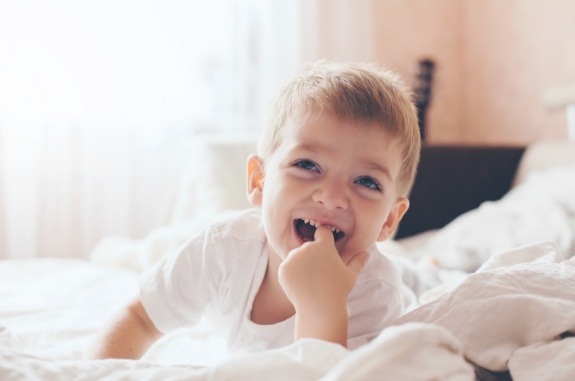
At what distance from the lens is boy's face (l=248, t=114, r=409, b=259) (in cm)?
77

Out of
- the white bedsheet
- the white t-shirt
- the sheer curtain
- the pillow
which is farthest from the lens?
the sheer curtain

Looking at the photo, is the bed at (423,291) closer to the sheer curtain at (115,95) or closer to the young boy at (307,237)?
the young boy at (307,237)

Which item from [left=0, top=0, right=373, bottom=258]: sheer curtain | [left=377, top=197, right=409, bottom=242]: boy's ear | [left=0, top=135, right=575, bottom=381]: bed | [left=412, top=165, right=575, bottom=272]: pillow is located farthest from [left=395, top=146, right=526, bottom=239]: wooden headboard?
[left=377, top=197, right=409, bottom=242]: boy's ear

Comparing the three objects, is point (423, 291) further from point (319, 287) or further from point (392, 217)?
point (319, 287)

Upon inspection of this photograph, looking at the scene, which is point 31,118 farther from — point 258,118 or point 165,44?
point 258,118

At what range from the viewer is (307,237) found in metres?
0.81

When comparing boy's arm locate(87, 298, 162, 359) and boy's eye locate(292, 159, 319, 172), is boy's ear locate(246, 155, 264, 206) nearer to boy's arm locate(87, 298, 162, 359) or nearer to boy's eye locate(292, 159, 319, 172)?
boy's eye locate(292, 159, 319, 172)

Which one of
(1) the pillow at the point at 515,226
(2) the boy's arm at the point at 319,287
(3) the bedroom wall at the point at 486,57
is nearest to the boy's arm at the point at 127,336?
(2) the boy's arm at the point at 319,287

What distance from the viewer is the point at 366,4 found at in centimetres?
283

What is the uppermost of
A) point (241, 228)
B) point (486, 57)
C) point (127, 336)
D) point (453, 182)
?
point (486, 57)

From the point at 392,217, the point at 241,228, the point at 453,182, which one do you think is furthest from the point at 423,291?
the point at 453,182

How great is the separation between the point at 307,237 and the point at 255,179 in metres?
0.17

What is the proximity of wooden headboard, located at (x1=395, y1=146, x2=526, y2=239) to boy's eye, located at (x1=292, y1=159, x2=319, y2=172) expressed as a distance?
5.09 ft

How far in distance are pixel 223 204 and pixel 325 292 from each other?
3.87 feet
